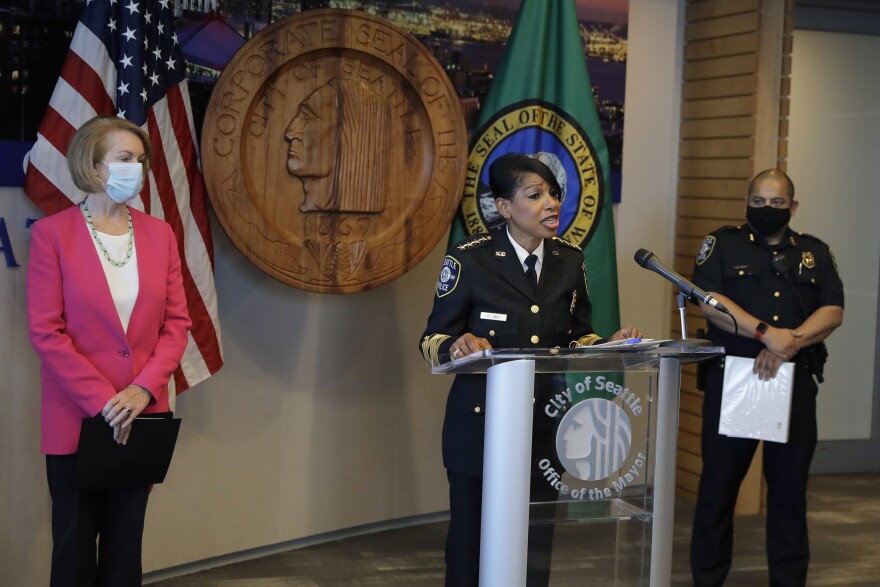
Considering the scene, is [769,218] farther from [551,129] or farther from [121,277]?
[121,277]

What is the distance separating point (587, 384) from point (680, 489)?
339 cm

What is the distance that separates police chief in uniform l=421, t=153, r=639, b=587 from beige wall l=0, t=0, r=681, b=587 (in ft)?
4.72

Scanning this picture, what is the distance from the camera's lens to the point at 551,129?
454cm

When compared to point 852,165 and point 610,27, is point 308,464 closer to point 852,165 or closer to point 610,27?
point 610,27

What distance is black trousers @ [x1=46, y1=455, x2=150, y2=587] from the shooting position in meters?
3.08

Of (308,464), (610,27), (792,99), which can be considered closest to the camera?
(308,464)

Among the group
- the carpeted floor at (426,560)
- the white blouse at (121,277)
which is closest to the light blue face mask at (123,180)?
the white blouse at (121,277)

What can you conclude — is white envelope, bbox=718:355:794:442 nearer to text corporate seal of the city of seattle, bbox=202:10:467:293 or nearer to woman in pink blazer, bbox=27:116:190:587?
text corporate seal of the city of seattle, bbox=202:10:467:293

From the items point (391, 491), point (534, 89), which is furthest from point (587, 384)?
point (391, 491)

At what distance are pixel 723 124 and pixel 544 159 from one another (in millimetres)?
1476

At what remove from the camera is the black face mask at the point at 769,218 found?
4.16m

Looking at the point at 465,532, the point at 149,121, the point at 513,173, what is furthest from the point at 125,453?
the point at 513,173

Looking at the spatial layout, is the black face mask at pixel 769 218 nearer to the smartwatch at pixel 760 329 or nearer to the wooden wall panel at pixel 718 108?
the smartwatch at pixel 760 329

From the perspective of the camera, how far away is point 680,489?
589 cm
